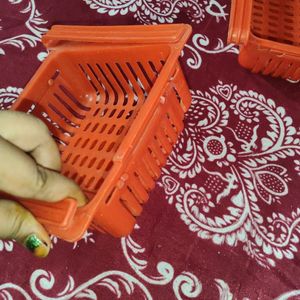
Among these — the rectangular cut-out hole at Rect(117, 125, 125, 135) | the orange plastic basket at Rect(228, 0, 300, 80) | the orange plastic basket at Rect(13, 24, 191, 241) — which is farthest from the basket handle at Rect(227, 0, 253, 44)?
the rectangular cut-out hole at Rect(117, 125, 125, 135)

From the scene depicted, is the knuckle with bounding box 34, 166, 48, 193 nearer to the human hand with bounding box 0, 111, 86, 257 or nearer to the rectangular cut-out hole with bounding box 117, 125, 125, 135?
the human hand with bounding box 0, 111, 86, 257

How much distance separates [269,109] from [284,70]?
0.07 meters

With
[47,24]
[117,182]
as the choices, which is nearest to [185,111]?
[117,182]

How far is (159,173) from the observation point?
685mm

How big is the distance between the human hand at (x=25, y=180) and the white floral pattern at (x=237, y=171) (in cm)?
19

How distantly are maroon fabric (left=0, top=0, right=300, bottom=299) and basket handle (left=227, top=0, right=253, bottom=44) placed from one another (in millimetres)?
125

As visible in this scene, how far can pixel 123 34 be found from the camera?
2.02 ft

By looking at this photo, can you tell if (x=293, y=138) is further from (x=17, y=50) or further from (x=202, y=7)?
(x=17, y=50)

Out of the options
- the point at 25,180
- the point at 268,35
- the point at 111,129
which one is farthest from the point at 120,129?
the point at 268,35

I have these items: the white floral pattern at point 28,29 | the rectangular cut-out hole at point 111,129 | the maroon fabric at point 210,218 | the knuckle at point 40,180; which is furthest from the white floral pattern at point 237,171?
the white floral pattern at point 28,29

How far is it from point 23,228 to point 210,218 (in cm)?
28

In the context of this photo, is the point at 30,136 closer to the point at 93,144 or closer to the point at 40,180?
the point at 40,180

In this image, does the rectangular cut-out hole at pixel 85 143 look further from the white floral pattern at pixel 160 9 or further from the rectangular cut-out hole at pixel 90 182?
the white floral pattern at pixel 160 9

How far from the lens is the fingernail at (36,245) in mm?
503
